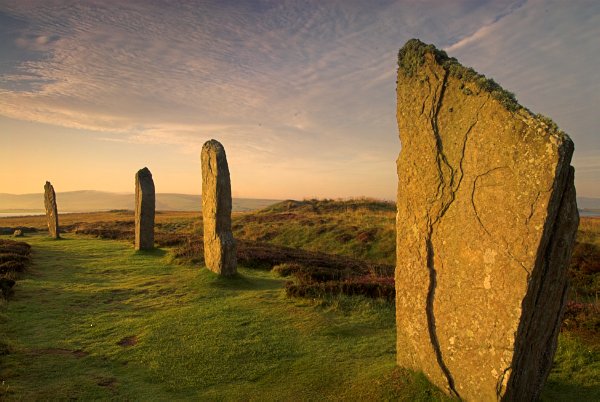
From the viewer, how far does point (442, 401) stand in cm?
603

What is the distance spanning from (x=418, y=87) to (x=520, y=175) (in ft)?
7.16

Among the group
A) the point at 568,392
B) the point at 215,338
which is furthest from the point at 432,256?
the point at 215,338

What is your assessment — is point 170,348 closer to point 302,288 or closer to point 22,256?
point 302,288

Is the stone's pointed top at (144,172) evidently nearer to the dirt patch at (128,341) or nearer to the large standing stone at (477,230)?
the dirt patch at (128,341)

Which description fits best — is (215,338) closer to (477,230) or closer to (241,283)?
(241,283)

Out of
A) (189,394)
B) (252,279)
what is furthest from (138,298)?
(189,394)

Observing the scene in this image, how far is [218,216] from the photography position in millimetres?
15445

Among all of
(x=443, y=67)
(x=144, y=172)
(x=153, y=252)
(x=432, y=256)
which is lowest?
(x=153, y=252)

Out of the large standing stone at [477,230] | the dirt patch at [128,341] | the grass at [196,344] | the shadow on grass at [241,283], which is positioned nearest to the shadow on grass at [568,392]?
the large standing stone at [477,230]

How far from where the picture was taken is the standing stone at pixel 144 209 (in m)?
22.5

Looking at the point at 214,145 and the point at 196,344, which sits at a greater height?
the point at 214,145

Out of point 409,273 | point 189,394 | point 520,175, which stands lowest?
point 189,394

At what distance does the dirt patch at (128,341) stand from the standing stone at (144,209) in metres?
13.4

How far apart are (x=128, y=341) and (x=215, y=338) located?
2.04 metres
